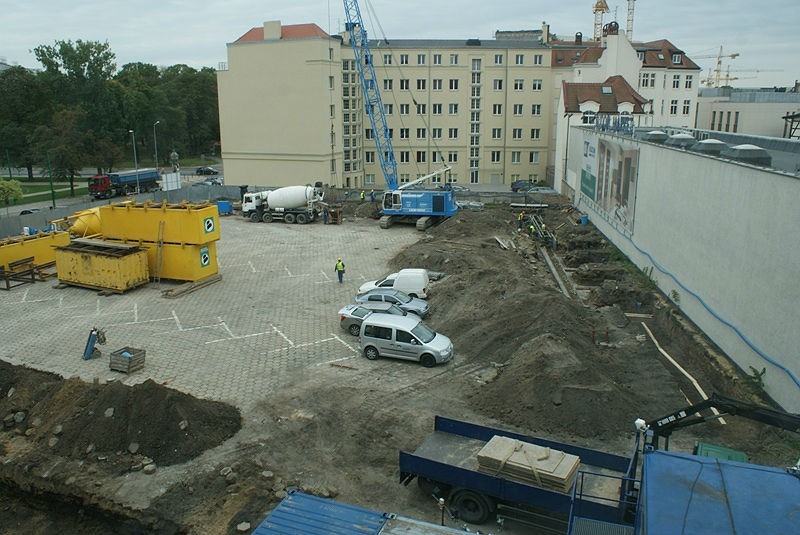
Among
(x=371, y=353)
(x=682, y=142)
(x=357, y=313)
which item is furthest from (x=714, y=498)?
(x=682, y=142)

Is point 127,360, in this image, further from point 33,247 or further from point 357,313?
point 33,247

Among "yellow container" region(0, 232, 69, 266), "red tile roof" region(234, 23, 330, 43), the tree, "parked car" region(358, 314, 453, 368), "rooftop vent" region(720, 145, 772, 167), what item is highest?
"red tile roof" region(234, 23, 330, 43)

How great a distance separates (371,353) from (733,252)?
10880 mm

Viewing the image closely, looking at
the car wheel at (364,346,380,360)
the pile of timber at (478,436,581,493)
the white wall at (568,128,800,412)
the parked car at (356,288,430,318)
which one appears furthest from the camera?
the parked car at (356,288,430,318)

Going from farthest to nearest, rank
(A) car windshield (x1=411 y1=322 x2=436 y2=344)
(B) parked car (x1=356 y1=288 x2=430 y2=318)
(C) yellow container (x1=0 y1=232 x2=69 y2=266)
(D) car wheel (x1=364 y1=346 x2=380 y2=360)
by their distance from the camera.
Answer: (C) yellow container (x1=0 y1=232 x2=69 y2=266)
(B) parked car (x1=356 y1=288 x2=430 y2=318)
(D) car wheel (x1=364 y1=346 x2=380 y2=360)
(A) car windshield (x1=411 y1=322 x2=436 y2=344)

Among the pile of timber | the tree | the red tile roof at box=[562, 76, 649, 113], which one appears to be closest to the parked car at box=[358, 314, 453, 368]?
the pile of timber

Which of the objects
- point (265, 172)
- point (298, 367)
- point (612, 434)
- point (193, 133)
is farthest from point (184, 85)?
point (612, 434)

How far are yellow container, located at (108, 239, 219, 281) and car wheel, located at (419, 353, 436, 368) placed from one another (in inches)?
503

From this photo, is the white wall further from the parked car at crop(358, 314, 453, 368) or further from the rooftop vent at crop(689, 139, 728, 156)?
the parked car at crop(358, 314, 453, 368)

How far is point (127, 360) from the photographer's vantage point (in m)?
17.5

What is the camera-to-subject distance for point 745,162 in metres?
18.8

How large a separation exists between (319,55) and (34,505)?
146 ft

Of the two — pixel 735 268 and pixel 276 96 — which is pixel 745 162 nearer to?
pixel 735 268

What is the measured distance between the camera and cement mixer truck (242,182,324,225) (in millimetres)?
41219
